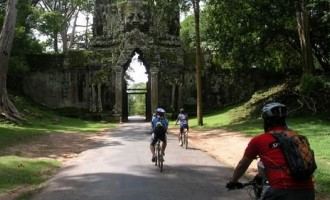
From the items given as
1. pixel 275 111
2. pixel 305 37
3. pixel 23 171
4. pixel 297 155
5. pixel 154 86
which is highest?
pixel 305 37

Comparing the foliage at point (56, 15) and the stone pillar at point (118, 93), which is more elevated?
the foliage at point (56, 15)

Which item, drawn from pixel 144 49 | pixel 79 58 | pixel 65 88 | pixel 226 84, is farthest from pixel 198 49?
Result: pixel 65 88

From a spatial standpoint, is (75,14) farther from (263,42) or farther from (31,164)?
(31,164)

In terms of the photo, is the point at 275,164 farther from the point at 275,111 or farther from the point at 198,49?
the point at 198,49

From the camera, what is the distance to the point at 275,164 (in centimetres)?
466

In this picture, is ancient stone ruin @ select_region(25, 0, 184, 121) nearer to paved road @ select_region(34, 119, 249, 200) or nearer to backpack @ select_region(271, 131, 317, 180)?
paved road @ select_region(34, 119, 249, 200)

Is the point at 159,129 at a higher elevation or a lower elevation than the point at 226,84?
lower

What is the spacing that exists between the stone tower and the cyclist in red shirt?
37.2 m

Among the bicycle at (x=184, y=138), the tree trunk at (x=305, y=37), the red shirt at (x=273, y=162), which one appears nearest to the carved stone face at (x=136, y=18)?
the tree trunk at (x=305, y=37)

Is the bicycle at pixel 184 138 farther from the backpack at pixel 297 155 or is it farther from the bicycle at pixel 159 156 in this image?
the backpack at pixel 297 155

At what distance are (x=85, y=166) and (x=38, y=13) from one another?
3193 centimetres

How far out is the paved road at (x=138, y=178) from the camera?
10.4m

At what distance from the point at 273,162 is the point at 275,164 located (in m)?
0.03

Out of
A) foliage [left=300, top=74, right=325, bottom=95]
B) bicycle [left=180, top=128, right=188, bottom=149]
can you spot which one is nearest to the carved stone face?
foliage [left=300, top=74, right=325, bottom=95]
